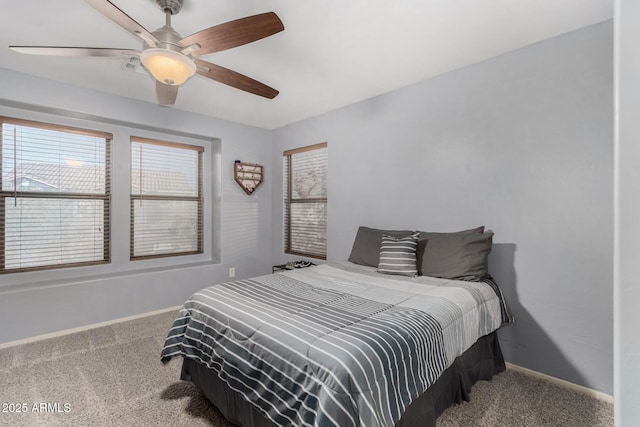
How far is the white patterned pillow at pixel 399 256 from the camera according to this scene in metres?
2.49

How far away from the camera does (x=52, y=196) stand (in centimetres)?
313

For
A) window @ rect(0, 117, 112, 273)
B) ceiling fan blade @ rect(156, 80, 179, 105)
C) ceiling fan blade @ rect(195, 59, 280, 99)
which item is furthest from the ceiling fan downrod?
window @ rect(0, 117, 112, 273)

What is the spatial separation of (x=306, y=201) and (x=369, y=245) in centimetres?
147

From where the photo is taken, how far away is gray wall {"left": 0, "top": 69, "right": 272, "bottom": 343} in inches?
112

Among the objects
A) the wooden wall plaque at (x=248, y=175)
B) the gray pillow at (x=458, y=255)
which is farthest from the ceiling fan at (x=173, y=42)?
the wooden wall plaque at (x=248, y=175)

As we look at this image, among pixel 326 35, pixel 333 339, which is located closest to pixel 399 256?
pixel 333 339

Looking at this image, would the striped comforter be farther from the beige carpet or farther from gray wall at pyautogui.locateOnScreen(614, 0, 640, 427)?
gray wall at pyautogui.locateOnScreen(614, 0, 640, 427)

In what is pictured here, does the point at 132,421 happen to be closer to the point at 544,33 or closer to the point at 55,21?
the point at 55,21

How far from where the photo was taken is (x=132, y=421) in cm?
A: 177

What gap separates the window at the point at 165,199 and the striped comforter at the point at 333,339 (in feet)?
7.38

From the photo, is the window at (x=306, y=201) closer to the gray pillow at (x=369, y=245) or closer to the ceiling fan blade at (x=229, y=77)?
the gray pillow at (x=369, y=245)

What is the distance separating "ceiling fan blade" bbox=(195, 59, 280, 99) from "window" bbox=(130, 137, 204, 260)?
2.17 metres

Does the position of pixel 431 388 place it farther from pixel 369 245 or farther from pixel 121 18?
pixel 121 18

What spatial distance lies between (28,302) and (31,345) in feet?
1.30
